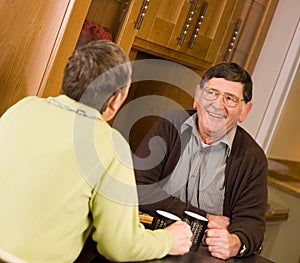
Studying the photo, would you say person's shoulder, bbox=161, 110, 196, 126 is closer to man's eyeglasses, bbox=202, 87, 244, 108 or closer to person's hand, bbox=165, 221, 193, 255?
man's eyeglasses, bbox=202, 87, 244, 108

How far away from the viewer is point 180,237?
1616 millimetres

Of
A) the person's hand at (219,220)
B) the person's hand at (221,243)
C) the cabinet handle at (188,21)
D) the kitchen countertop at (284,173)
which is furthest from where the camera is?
the kitchen countertop at (284,173)

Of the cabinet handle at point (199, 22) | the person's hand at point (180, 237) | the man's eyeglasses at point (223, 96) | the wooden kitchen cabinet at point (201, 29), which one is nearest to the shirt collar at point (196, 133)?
the man's eyeglasses at point (223, 96)

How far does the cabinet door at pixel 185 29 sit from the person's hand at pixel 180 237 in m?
1.17

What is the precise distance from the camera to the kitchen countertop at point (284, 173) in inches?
152

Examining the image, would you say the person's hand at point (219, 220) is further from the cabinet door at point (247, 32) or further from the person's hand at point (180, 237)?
the cabinet door at point (247, 32)

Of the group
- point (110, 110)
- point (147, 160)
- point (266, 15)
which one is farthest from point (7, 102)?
point (266, 15)

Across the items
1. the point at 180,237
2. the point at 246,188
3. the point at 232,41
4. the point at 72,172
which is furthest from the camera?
the point at 232,41

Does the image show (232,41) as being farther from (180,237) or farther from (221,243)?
(180,237)

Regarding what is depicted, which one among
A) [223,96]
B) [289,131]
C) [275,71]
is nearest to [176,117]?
[223,96]

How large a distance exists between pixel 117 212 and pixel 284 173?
289 centimetres

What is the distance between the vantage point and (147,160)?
2.14 metres

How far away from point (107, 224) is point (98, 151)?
0.16 metres

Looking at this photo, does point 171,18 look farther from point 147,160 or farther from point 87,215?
point 87,215
